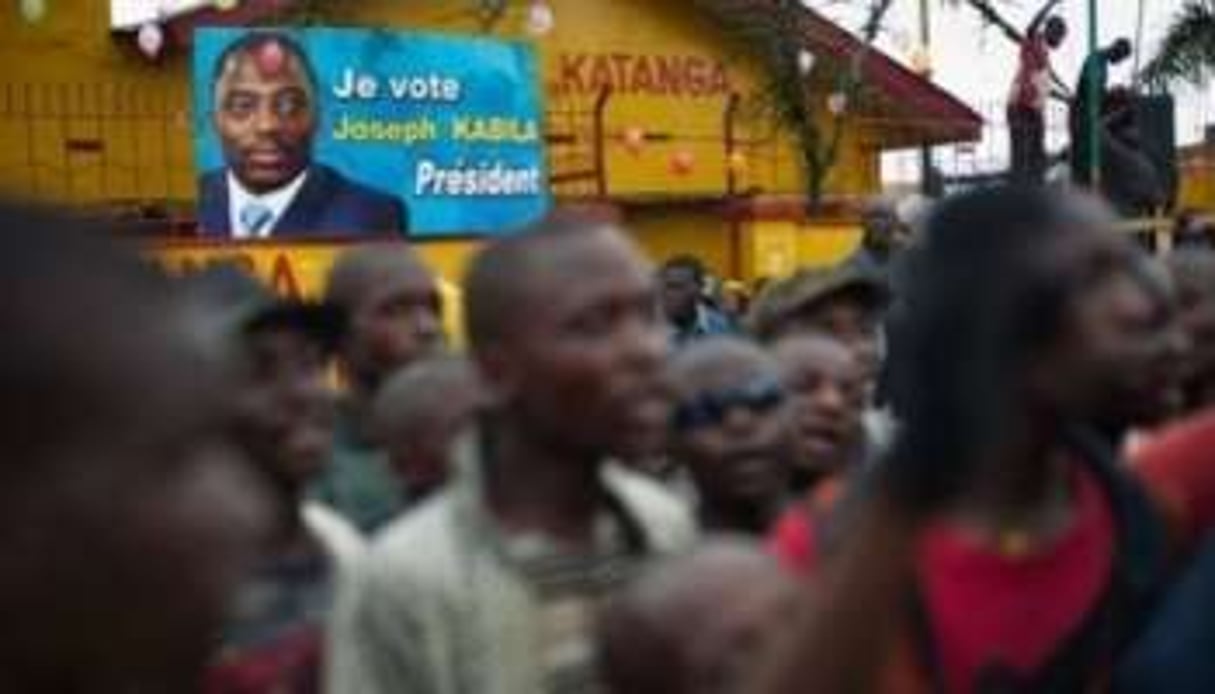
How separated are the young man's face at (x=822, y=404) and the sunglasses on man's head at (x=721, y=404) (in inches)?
7.7

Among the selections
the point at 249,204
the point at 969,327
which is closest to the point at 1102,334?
the point at 969,327

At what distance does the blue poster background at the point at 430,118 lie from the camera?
11.7 metres

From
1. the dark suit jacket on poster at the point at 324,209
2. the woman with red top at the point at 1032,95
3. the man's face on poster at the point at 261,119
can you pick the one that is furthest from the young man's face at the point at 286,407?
the woman with red top at the point at 1032,95

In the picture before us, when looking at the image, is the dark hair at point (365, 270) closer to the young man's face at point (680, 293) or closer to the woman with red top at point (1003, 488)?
the woman with red top at point (1003, 488)

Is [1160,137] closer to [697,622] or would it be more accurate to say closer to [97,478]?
[697,622]

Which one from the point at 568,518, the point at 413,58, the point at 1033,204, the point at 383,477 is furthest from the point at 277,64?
the point at 1033,204

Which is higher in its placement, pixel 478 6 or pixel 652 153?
pixel 478 6

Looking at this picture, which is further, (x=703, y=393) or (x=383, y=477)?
(x=383, y=477)

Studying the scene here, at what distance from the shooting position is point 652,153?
20484mm

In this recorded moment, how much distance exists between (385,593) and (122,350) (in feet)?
5.01

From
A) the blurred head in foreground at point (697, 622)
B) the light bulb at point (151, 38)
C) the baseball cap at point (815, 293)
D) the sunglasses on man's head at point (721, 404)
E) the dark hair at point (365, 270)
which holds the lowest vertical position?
the blurred head in foreground at point (697, 622)

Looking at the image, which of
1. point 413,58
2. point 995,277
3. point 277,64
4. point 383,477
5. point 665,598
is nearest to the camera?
point 995,277

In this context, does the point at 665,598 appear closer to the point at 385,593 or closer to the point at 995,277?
the point at 385,593

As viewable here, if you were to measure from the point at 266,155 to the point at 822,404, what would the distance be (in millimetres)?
7643
